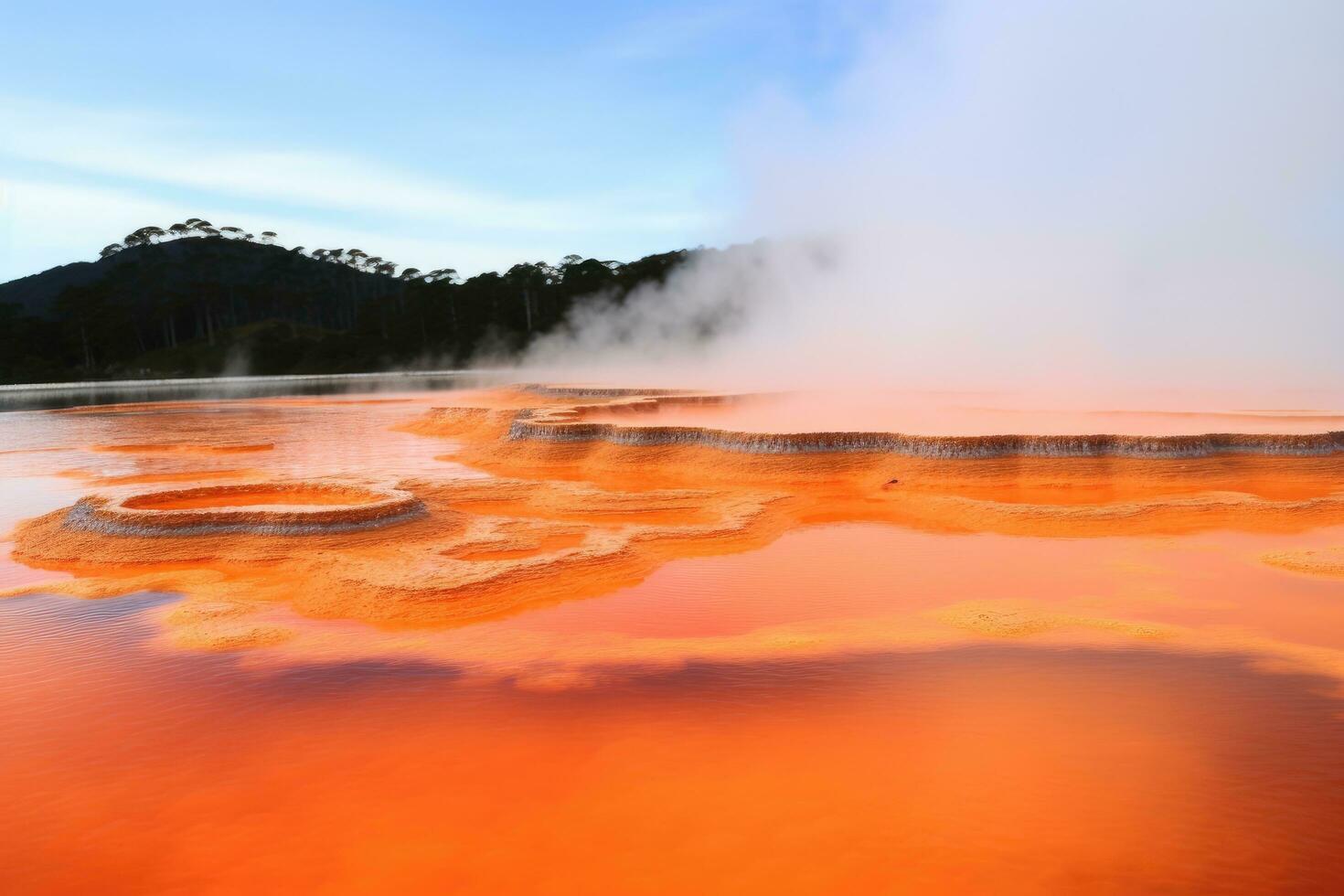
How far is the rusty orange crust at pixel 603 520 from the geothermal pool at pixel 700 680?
8 centimetres

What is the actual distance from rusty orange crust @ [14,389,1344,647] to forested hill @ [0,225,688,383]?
5459cm

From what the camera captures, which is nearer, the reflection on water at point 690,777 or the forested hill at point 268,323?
the reflection on water at point 690,777

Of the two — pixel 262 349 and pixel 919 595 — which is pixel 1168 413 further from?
pixel 262 349

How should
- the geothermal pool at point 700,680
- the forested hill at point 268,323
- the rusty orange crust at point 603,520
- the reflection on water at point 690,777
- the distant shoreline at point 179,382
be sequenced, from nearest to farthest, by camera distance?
the reflection on water at point 690,777
the geothermal pool at point 700,680
the rusty orange crust at point 603,520
the distant shoreline at point 179,382
the forested hill at point 268,323

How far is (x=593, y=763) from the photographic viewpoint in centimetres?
517

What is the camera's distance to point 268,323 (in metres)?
78.0

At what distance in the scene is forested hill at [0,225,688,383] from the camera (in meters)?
64.9

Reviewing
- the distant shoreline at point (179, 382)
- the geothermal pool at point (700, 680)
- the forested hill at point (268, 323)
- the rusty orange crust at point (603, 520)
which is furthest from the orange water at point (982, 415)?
the forested hill at point (268, 323)

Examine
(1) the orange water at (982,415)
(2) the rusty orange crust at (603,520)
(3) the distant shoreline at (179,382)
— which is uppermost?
(3) the distant shoreline at (179,382)

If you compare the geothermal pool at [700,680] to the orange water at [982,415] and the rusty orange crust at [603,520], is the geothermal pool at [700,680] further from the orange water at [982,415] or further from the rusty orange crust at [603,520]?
the orange water at [982,415]

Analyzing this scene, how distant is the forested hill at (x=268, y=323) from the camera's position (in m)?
64.9

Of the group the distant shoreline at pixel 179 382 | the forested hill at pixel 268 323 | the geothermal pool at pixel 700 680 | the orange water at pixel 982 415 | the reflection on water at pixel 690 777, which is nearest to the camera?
the reflection on water at pixel 690 777

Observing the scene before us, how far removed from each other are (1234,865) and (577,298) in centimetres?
6835

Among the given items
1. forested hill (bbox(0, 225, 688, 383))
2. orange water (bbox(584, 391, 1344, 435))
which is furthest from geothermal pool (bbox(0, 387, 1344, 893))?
forested hill (bbox(0, 225, 688, 383))
